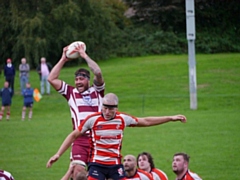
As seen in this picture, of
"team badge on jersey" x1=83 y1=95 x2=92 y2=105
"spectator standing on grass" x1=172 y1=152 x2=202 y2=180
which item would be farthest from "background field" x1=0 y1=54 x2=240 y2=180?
"team badge on jersey" x1=83 y1=95 x2=92 y2=105

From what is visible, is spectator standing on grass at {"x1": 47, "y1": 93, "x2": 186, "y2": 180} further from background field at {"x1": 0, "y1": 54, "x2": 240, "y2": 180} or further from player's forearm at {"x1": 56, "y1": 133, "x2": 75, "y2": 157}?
background field at {"x1": 0, "y1": 54, "x2": 240, "y2": 180}

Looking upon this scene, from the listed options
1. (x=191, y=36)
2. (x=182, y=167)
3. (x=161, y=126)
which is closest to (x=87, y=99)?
(x=182, y=167)

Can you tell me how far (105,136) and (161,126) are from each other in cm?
1651

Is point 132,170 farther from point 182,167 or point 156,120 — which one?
point 156,120

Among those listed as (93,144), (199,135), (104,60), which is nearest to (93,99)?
(93,144)

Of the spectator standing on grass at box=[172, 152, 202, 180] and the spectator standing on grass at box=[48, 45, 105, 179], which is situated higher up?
the spectator standing on grass at box=[48, 45, 105, 179]

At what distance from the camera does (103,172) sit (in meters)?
8.56

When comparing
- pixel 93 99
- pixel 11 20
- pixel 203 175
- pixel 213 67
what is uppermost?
pixel 11 20

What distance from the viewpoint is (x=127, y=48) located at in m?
48.0

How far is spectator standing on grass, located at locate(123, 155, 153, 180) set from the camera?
954 centimetres

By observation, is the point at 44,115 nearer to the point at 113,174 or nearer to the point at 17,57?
the point at 17,57

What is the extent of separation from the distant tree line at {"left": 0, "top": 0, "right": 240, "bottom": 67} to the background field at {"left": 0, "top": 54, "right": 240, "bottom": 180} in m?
1.64

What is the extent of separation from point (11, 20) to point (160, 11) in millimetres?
13083

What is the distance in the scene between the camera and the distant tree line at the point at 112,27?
41.3 m
